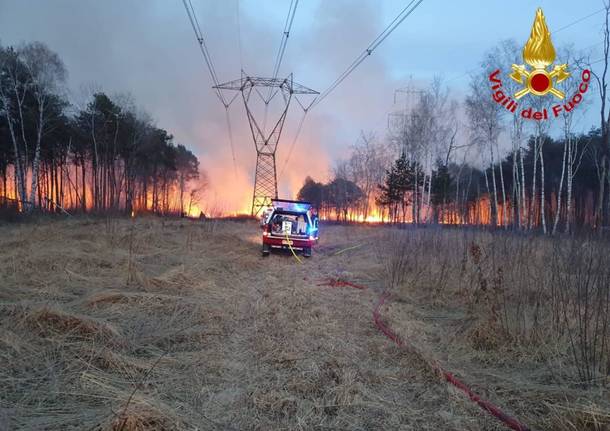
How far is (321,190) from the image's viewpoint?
66.0 meters

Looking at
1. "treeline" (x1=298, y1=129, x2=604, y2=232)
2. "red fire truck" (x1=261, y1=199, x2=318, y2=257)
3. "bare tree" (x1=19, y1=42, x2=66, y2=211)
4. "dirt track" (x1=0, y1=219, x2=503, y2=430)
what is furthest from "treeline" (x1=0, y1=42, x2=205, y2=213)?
"treeline" (x1=298, y1=129, x2=604, y2=232)

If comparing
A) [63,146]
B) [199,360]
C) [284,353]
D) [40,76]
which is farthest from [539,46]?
[63,146]

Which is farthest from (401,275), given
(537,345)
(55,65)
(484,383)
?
(55,65)

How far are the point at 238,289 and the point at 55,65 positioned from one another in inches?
1072

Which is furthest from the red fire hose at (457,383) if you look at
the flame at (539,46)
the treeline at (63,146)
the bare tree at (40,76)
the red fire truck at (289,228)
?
the bare tree at (40,76)

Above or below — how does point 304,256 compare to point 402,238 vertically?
below

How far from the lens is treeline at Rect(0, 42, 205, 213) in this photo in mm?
24859

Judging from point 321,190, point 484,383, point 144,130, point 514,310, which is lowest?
point 484,383

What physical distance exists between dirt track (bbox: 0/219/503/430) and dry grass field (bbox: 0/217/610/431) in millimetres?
17

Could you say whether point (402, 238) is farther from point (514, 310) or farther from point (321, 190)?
point (321, 190)

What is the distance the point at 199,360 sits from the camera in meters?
4.05

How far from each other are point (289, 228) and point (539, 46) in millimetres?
9548

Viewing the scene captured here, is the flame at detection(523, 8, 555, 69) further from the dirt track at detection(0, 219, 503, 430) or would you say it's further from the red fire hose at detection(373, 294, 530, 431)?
the red fire hose at detection(373, 294, 530, 431)

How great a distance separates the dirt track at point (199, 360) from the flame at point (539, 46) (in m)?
6.42
